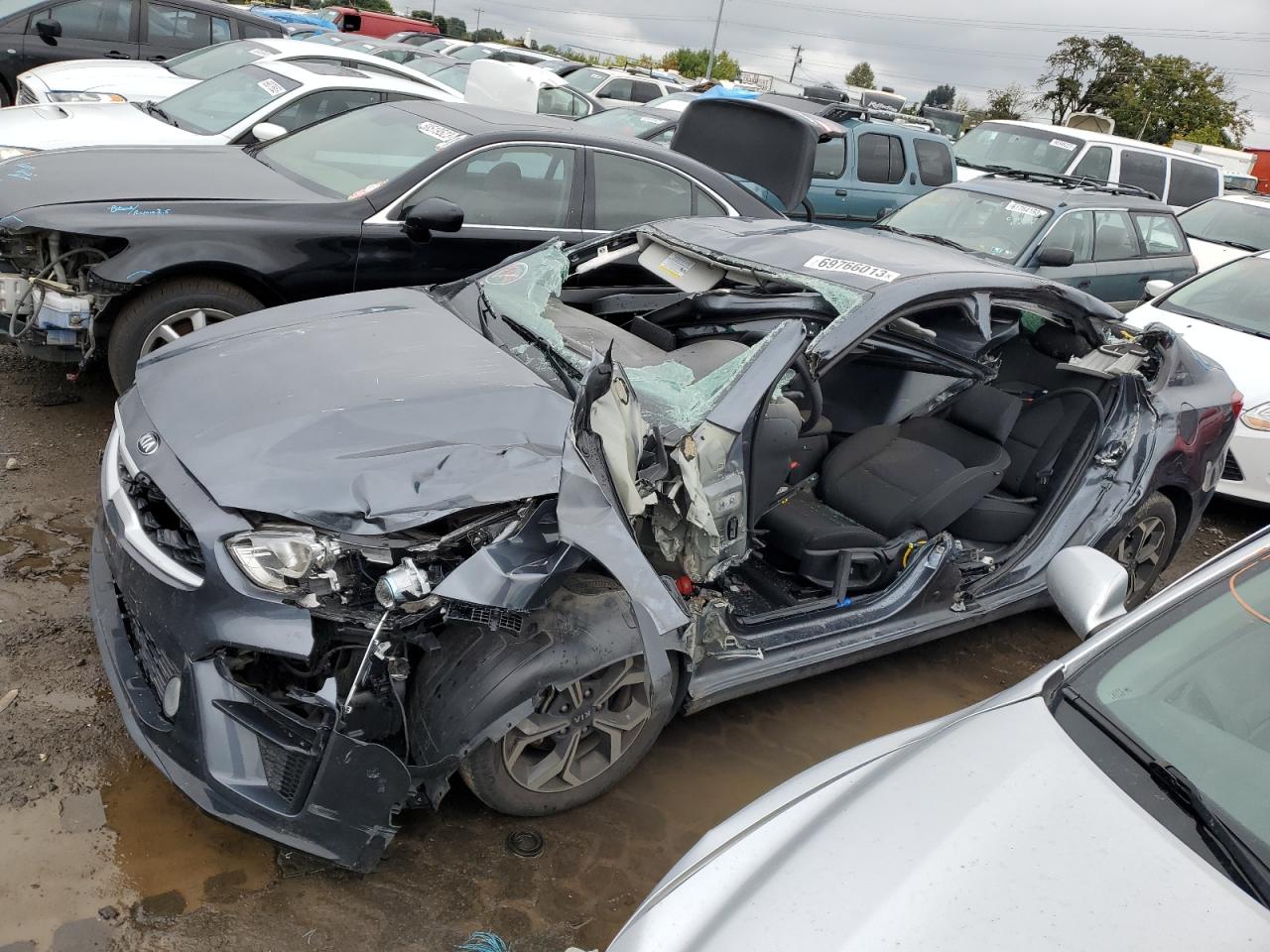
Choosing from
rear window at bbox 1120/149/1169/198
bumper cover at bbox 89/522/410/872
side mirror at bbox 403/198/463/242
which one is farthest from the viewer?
rear window at bbox 1120/149/1169/198

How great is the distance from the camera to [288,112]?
706 cm

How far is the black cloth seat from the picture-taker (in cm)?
408

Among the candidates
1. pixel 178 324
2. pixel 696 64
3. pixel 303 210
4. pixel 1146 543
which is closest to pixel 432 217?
pixel 303 210

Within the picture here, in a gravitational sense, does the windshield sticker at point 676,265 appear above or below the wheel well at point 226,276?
→ above

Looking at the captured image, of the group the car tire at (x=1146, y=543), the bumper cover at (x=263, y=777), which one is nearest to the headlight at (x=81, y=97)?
the bumper cover at (x=263, y=777)

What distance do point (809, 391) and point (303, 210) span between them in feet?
9.66

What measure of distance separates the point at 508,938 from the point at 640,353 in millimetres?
1975

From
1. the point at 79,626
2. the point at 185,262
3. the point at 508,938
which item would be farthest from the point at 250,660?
the point at 185,262

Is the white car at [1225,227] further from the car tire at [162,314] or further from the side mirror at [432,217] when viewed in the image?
the car tire at [162,314]

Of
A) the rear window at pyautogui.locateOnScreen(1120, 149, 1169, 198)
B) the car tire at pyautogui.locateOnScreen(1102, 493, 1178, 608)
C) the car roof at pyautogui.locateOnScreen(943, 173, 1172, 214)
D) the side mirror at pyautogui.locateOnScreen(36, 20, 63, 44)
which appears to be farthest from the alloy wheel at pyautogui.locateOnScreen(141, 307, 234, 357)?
the rear window at pyautogui.locateOnScreen(1120, 149, 1169, 198)

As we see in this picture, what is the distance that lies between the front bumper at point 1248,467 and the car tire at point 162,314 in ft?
17.7

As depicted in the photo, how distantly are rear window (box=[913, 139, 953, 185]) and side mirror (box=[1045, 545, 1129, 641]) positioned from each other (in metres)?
9.04

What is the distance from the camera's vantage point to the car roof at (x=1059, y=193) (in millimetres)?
8047

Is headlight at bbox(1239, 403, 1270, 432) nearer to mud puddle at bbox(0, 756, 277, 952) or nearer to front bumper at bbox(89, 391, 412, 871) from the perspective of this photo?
front bumper at bbox(89, 391, 412, 871)
